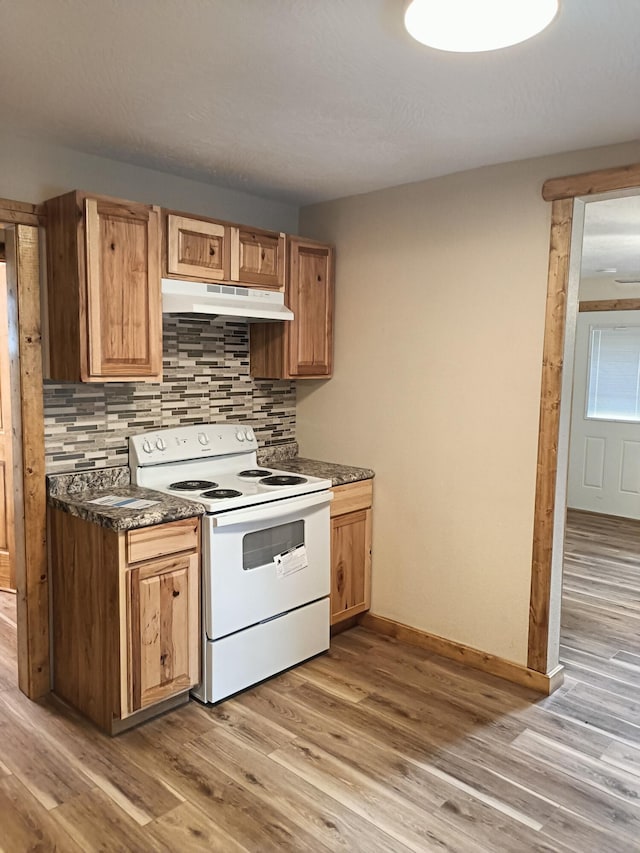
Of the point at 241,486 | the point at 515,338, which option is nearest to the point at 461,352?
the point at 515,338

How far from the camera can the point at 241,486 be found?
10.1ft

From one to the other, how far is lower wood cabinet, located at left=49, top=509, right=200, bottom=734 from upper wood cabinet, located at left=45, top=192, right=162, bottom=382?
67cm

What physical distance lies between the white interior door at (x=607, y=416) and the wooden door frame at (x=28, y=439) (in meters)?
5.35

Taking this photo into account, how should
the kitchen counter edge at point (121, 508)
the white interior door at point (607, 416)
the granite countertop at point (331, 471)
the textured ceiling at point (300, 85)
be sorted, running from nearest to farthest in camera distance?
the textured ceiling at point (300, 85), the kitchen counter edge at point (121, 508), the granite countertop at point (331, 471), the white interior door at point (607, 416)

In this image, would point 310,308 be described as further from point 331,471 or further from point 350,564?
point 350,564

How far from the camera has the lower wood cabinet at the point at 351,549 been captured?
3410mm

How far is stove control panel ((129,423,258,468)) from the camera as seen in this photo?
3.06 meters

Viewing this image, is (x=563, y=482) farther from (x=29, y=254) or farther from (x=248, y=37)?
(x=29, y=254)

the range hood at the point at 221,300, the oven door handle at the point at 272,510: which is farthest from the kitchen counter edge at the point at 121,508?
the range hood at the point at 221,300

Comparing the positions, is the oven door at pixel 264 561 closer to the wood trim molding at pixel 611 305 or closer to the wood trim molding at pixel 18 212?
the wood trim molding at pixel 18 212

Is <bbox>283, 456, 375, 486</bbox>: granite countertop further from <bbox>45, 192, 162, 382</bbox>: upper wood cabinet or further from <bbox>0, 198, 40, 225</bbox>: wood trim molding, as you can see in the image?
<bbox>0, 198, 40, 225</bbox>: wood trim molding

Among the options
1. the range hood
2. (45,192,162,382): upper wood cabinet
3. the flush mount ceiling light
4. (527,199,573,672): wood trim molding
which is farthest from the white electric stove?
the flush mount ceiling light

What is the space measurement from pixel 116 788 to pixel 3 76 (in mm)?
2390

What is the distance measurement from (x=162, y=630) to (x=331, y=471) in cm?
128
